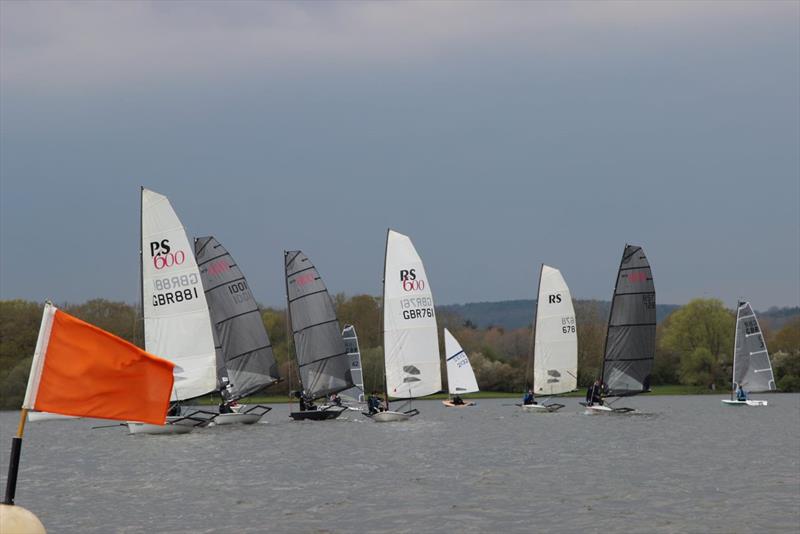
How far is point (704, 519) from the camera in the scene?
2302 cm

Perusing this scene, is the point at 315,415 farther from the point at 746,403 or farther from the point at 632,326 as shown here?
the point at 746,403

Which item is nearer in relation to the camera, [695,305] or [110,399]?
[110,399]

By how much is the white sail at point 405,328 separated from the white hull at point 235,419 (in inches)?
287

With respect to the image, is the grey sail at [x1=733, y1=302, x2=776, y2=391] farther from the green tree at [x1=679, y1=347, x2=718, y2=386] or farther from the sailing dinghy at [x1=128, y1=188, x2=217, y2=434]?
the sailing dinghy at [x1=128, y1=188, x2=217, y2=434]

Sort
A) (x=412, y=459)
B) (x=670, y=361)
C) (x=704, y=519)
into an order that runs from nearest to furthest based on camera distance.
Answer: (x=704, y=519), (x=412, y=459), (x=670, y=361)

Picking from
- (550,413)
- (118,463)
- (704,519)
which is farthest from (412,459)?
(550,413)

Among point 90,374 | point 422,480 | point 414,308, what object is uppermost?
point 414,308

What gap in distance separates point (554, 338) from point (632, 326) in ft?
24.3

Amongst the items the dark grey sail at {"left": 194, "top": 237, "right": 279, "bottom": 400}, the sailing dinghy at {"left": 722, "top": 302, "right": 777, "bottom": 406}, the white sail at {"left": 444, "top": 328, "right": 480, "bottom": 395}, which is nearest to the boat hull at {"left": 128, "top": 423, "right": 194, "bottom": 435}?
the dark grey sail at {"left": 194, "top": 237, "right": 279, "bottom": 400}

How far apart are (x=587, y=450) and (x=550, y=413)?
33.2 m

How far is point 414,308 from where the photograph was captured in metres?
62.3

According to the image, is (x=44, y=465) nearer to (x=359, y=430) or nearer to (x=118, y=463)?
(x=118, y=463)

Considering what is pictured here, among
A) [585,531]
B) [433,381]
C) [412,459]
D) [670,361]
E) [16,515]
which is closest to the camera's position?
[16,515]

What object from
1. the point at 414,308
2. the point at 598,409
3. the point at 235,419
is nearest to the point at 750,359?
the point at 598,409
